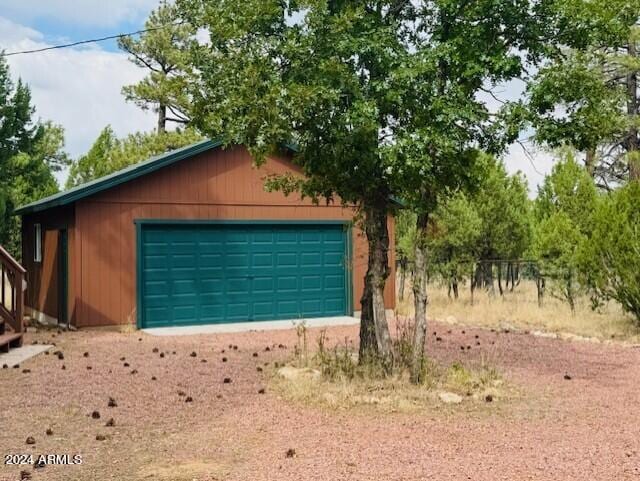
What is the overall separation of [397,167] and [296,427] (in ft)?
8.87

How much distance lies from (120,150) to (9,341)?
19.2 m

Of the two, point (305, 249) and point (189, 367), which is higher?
point (305, 249)

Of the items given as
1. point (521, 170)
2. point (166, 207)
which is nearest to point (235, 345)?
point (166, 207)

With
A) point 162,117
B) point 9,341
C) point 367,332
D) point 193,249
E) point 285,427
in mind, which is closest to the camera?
point 285,427

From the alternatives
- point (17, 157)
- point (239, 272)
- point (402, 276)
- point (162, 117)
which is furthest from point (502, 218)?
point (17, 157)

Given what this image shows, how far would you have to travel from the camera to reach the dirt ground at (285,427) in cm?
463

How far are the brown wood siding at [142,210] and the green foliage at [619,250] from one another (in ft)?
14.3

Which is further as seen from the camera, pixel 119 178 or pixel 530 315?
pixel 530 315

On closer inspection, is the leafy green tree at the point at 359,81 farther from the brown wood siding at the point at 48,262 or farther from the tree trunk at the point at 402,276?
the tree trunk at the point at 402,276

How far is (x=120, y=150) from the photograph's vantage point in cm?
2808

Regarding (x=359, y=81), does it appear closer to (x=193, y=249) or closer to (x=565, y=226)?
(x=193, y=249)

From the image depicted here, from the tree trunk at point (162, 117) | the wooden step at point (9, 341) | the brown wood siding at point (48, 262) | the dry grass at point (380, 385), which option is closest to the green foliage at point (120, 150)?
the tree trunk at point (162, 117)

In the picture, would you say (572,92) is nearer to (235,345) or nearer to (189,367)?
(189,367)

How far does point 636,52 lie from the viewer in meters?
20.2
